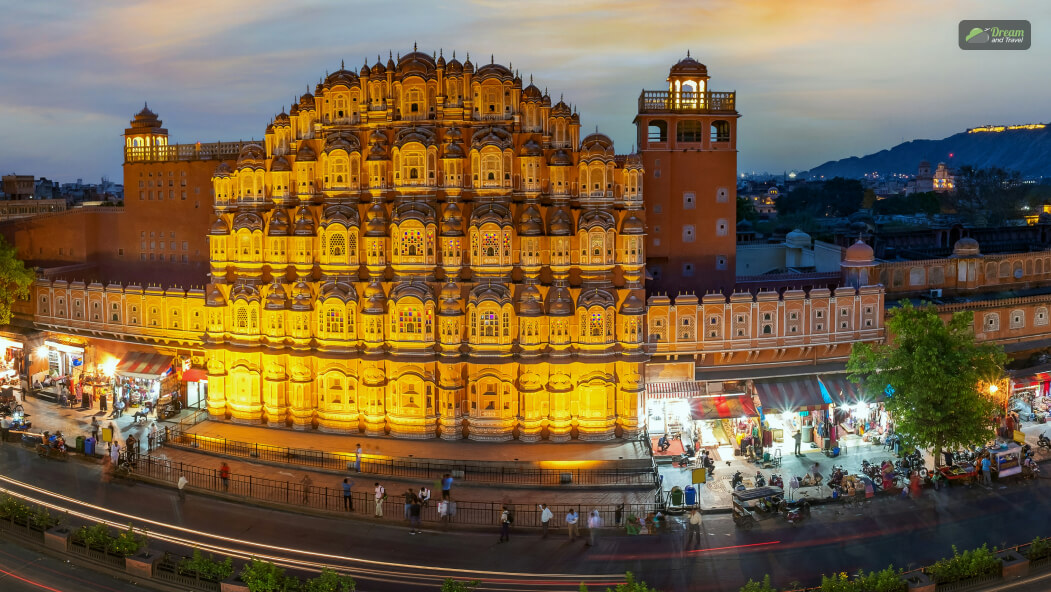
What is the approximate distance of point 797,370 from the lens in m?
46.3

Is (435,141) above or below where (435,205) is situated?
above

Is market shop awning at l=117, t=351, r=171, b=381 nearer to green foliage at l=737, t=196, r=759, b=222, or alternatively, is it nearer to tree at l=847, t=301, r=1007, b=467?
tree at l=847, t=301, r=1007, b=467

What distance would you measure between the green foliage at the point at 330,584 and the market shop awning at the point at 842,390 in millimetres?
26867

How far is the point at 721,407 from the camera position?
44094 millimetres

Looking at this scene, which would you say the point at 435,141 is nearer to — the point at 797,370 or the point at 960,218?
the point at 797,370

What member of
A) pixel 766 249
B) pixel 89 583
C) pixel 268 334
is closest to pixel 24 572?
pixel 89 583

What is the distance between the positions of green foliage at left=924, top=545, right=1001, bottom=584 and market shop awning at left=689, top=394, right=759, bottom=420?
1483cm

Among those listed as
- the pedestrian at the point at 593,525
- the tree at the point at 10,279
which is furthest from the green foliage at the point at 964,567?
the tree at the point at 10,279

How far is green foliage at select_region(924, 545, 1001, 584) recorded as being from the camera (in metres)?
28.8

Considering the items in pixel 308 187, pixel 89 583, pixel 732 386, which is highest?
pixel 308 187

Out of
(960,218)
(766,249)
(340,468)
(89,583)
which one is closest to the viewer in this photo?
(89,583)

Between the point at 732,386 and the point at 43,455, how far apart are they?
113 feet

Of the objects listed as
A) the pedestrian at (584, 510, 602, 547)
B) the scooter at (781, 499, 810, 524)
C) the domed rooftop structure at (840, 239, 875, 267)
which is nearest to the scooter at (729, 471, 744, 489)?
the scooter at (781, 499, 810, 524)

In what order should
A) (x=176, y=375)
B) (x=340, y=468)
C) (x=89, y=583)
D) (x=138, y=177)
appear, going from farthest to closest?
(x=138, y=177) < (x=176, y=375) < (x=340, y=468) < (x=89, y=583)
